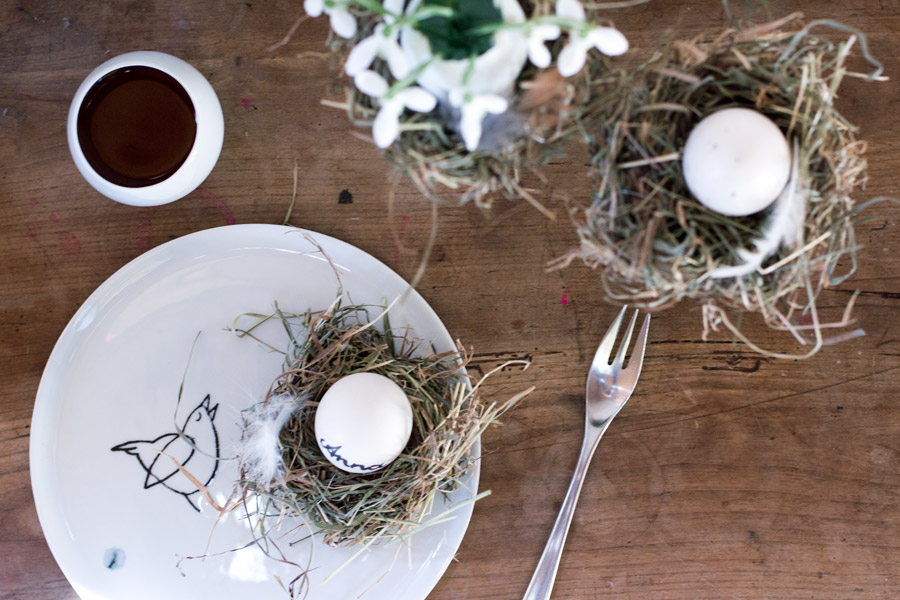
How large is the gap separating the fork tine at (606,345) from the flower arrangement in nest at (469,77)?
0.91ft

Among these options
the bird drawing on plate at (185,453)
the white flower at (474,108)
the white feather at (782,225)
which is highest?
the white flower at (474,108)

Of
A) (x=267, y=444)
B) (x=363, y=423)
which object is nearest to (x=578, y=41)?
(x=363, y=423)

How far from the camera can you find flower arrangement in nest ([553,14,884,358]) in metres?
0.54

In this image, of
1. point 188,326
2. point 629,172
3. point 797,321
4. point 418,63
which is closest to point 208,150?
point 188,326

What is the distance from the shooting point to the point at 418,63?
500mm

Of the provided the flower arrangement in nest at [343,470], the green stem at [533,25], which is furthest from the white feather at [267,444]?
the green stem at [533,25]

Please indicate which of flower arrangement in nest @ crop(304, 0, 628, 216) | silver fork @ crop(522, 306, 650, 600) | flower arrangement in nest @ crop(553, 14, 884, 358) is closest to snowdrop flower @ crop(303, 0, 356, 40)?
flower arrangement in nest @ crop(304, 0, 628, 216)

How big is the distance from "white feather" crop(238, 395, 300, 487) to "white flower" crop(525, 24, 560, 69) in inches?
16.8

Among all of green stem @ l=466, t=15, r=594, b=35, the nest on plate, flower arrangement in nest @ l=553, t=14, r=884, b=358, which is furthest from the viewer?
the nest on plate

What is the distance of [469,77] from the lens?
489mm

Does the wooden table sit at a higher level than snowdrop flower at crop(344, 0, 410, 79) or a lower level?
lower

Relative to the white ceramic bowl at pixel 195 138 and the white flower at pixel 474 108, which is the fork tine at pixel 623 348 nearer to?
the white flower at pixel 474 108

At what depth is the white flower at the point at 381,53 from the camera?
49cm

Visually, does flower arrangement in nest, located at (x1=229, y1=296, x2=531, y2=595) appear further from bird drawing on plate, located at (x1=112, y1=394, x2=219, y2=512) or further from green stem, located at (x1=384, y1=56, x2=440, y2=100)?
green stem, located at (x1=384, y1=56, x2=440, y2=100)
